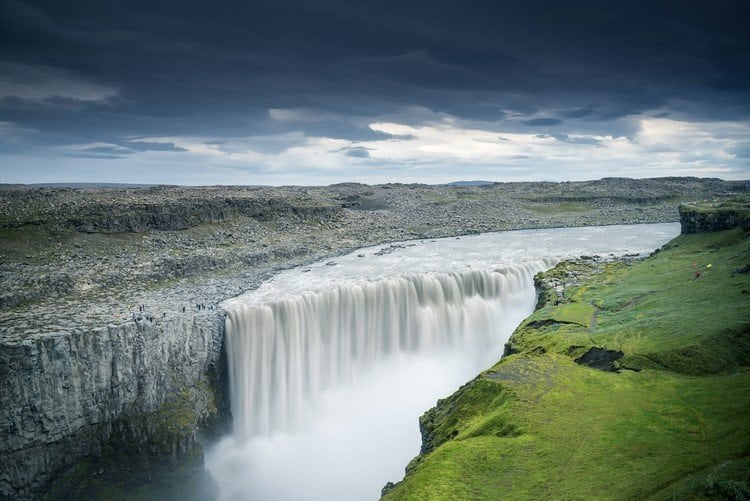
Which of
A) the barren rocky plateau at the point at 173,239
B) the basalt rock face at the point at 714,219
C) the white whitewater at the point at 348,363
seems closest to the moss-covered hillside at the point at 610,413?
the white whitewater at the point at 348,363

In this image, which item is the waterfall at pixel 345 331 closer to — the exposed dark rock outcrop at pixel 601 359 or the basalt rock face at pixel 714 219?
the basalt rock face at pixel 714 219

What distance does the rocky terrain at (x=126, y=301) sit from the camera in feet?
73.8

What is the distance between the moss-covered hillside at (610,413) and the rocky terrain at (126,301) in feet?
57.3

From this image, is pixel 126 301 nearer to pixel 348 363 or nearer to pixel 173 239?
pixel 348 363

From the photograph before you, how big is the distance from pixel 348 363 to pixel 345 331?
244cm

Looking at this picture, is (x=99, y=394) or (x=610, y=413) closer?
(x=610, y=413)

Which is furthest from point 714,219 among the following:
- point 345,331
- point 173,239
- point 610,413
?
point 173,239

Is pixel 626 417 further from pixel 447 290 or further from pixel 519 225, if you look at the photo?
pixel 519 225

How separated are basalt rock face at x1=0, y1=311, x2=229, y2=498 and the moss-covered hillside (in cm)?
1713

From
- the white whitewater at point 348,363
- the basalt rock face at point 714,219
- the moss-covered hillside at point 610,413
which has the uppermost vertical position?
the basalt rock face at point 714,219

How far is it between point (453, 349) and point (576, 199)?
83120mm

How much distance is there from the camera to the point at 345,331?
35500 mm

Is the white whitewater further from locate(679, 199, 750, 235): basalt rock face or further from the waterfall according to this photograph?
locate(679, 199, 750, 235): basalt rock face

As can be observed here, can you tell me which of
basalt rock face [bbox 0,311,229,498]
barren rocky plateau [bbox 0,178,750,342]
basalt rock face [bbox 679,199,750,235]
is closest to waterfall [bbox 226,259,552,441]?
basalt rock face [bbox 0,311,229,498]
